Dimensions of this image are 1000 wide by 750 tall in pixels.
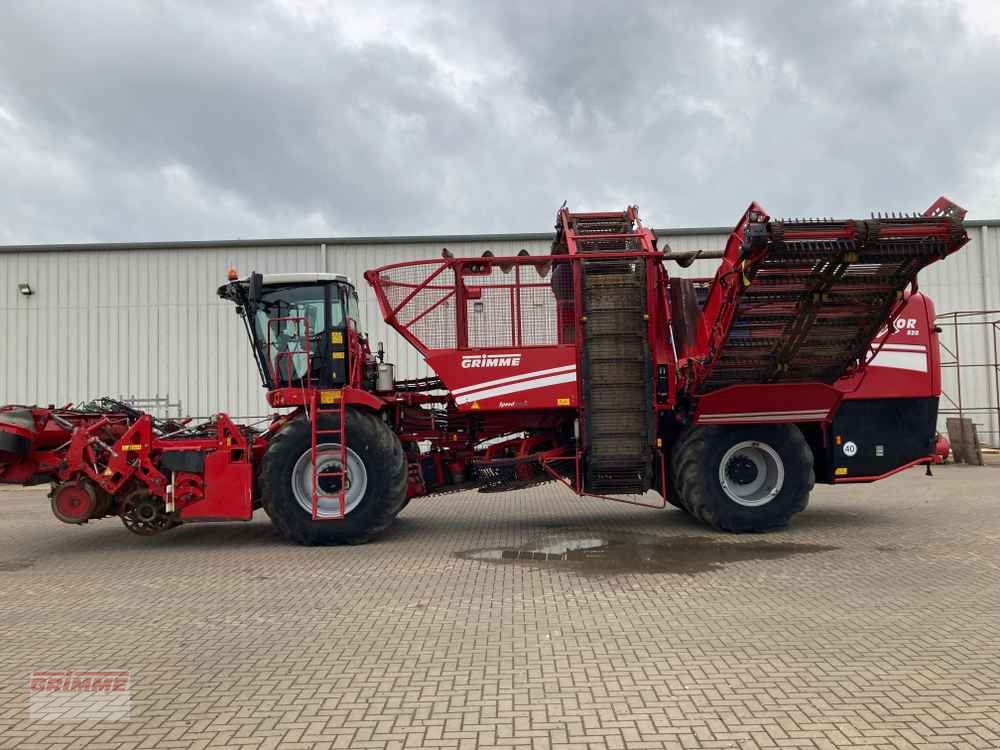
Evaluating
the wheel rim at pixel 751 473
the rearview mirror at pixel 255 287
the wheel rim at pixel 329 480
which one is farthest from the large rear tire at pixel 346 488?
the wheel rim at pixel 751 473

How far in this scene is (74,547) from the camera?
27.4ft

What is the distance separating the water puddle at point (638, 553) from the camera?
22.4 feet

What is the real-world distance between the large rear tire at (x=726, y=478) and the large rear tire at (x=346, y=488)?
3.32 meters

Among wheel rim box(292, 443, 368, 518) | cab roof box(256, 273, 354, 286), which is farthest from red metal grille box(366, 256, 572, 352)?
wheel rim box(292, 443, 368, 518)

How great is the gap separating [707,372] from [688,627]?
345 centimetres

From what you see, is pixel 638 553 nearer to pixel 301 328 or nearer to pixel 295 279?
pixel 301 328

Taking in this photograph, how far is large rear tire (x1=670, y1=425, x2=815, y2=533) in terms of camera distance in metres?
8.27

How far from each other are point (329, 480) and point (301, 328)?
1.82 metres

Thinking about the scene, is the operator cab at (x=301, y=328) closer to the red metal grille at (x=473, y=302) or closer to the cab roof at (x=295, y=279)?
the cab roof at (x=295, y=279)

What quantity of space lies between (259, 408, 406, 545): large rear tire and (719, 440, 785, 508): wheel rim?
3782mm

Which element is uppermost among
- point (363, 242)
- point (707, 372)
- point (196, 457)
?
point (363, 242)

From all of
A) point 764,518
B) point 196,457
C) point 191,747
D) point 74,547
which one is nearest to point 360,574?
point 196,457

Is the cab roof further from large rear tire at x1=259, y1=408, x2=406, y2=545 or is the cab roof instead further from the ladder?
large rear tire at x1=259, y1=408, x2=406, y2=545

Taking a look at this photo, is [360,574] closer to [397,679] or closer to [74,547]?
[397,679]
